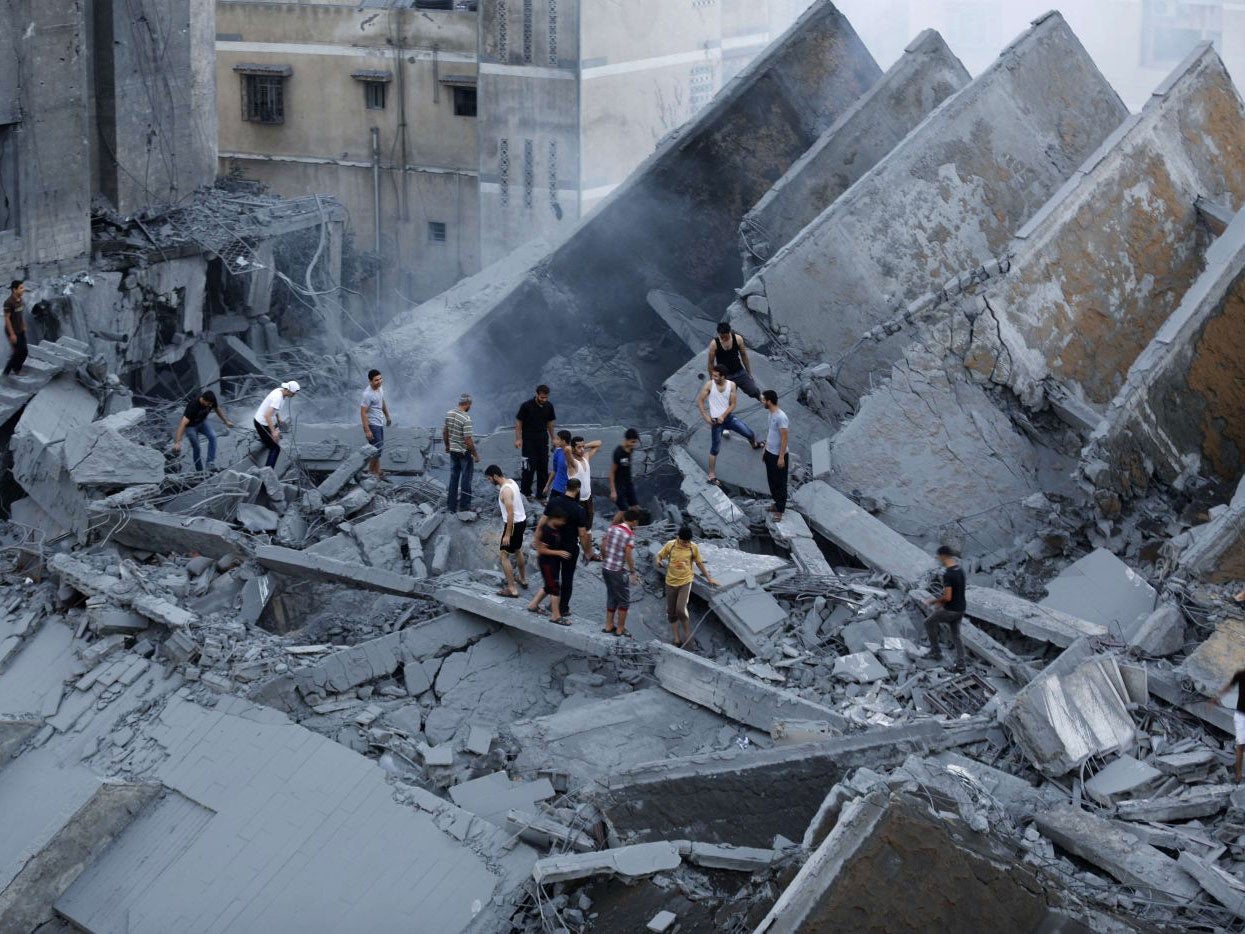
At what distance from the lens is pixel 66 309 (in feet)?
54.0

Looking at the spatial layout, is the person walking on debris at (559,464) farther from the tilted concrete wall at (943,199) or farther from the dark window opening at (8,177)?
the dark window opening at (8,177)

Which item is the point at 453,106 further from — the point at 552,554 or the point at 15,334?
the point at 552,554

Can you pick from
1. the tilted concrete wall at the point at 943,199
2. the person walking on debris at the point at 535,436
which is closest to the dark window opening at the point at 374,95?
the tilted concrete wall at the point at 943,199

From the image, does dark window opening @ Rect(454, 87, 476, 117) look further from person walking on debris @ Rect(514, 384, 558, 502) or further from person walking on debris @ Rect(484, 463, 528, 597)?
person walking on debris @ Rect(484, 463, 528, 597)

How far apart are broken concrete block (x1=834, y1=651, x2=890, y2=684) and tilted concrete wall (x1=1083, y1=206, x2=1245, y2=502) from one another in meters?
3.11

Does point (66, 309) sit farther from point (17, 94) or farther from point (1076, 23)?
point (1076, 23)

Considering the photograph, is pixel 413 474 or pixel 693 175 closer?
pixel 413 474

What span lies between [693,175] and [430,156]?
27.5 feet

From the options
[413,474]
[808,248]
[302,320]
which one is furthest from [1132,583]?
[302,320]

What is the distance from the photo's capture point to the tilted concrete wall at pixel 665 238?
18234 millimetres

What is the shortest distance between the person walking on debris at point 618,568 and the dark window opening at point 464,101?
51.3ft

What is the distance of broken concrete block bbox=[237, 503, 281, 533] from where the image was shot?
1290 centimetres

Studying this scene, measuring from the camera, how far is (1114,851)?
8.70 metres

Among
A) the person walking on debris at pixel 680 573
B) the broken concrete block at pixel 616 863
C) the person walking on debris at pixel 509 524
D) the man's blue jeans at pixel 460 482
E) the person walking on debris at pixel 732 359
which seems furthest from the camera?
the person walking on debris at pixel 732 359
